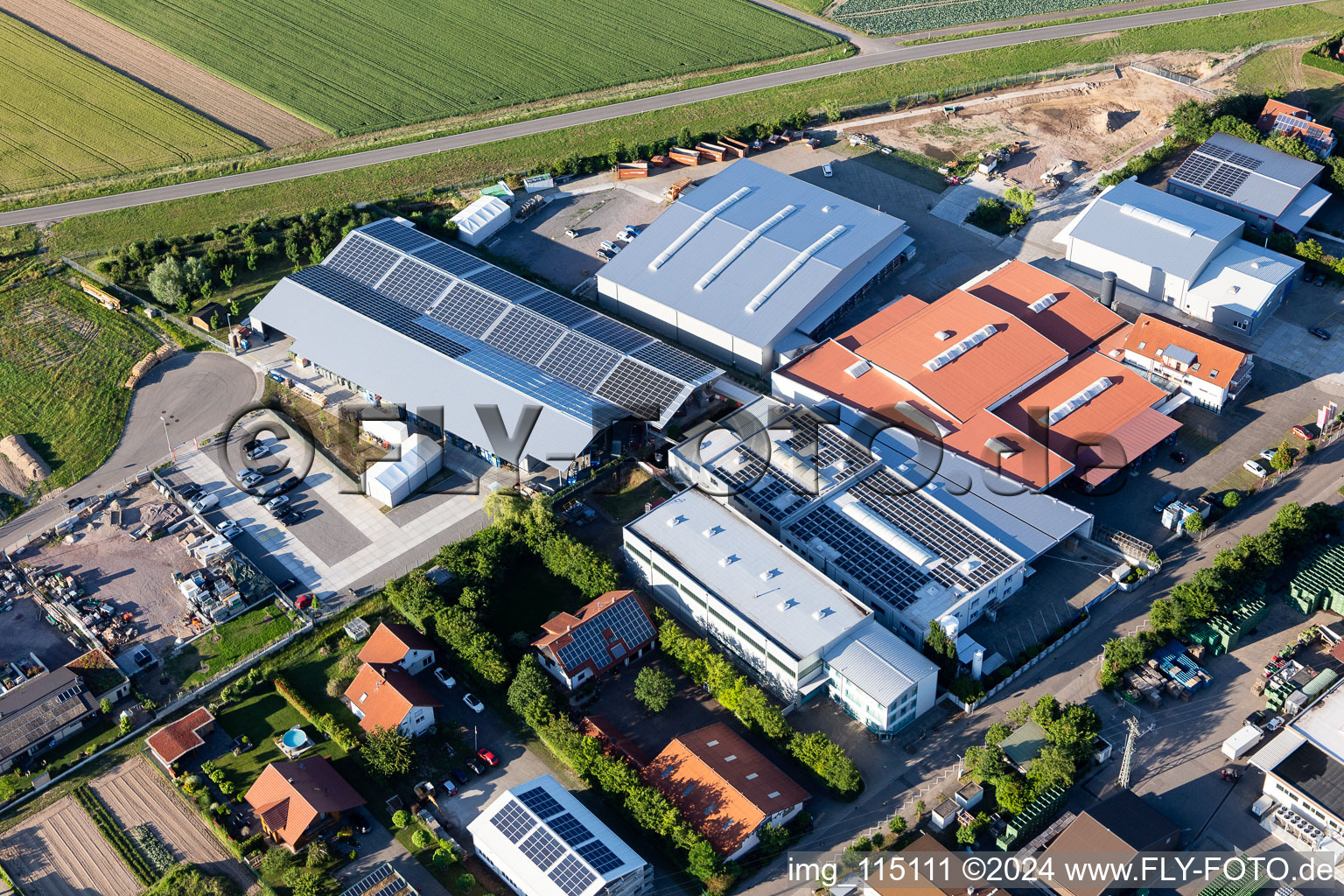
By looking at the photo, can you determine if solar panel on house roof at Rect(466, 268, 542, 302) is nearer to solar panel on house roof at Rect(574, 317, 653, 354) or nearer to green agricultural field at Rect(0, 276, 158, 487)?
solar panel on house roof at Rect(574, 317, 653, 354)

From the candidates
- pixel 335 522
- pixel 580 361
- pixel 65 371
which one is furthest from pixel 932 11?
pixel 65 371

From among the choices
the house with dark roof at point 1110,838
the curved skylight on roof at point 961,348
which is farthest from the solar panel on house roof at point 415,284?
the house with dark roof at point 1110,838

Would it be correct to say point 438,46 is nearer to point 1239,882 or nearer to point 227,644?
point 227,644

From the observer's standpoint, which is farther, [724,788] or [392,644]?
[392,644]

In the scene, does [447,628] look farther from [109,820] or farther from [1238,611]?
[1238,611]

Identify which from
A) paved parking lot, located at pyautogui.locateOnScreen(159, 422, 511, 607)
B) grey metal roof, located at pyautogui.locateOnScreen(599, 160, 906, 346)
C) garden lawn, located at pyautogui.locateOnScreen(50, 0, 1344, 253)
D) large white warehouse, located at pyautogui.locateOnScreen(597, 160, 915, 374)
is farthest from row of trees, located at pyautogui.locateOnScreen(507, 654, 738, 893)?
garden lawn, located at pyautogui.locateOnScreen(50, 0, 1344, 253)

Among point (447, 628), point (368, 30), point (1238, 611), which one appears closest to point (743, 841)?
point (447, 628)

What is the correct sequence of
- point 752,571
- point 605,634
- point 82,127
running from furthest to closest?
1. point 82,127
2. point 752,571
3. point 605,634
